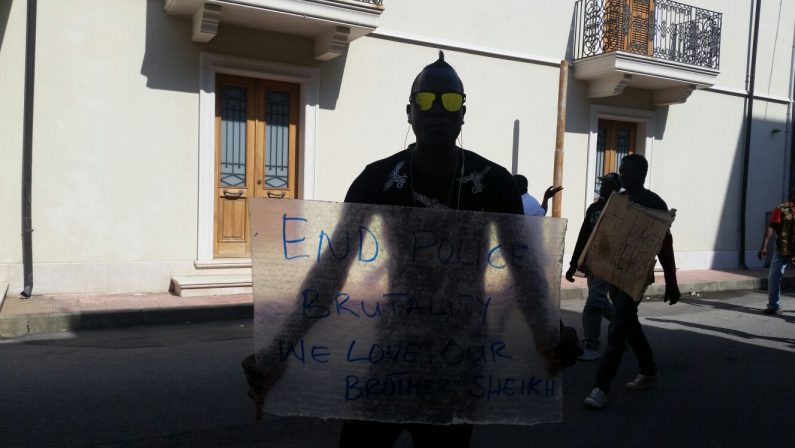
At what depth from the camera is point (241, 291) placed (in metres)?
9.34

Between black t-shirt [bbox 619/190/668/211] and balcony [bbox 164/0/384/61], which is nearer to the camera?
black t-shirt [bbox 619/190/668/211]

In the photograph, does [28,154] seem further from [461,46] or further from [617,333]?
[617,333]

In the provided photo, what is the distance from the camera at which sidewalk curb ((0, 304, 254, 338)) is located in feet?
23.3

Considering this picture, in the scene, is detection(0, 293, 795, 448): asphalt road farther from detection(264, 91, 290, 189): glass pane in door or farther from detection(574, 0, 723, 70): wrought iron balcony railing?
detection(574, 0, 723, 70): wrought iron balcony railing

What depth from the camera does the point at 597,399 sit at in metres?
4.92

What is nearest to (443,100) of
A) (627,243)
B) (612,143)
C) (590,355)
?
(627,243)

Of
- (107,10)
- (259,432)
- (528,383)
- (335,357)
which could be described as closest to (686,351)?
(259,432)

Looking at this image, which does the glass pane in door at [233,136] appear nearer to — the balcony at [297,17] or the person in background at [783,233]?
the balcony at [297,17]

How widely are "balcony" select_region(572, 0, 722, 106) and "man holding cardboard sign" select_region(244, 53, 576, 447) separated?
1095cm

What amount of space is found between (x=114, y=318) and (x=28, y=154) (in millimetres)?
2596

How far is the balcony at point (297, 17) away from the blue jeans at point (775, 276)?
6.59 meters

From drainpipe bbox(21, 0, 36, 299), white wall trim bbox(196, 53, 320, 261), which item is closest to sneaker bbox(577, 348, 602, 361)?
white wall trim bbox(196, 53, 320, 261)

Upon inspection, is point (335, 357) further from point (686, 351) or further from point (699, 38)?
point (699, 38)

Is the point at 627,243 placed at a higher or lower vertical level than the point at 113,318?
higher
